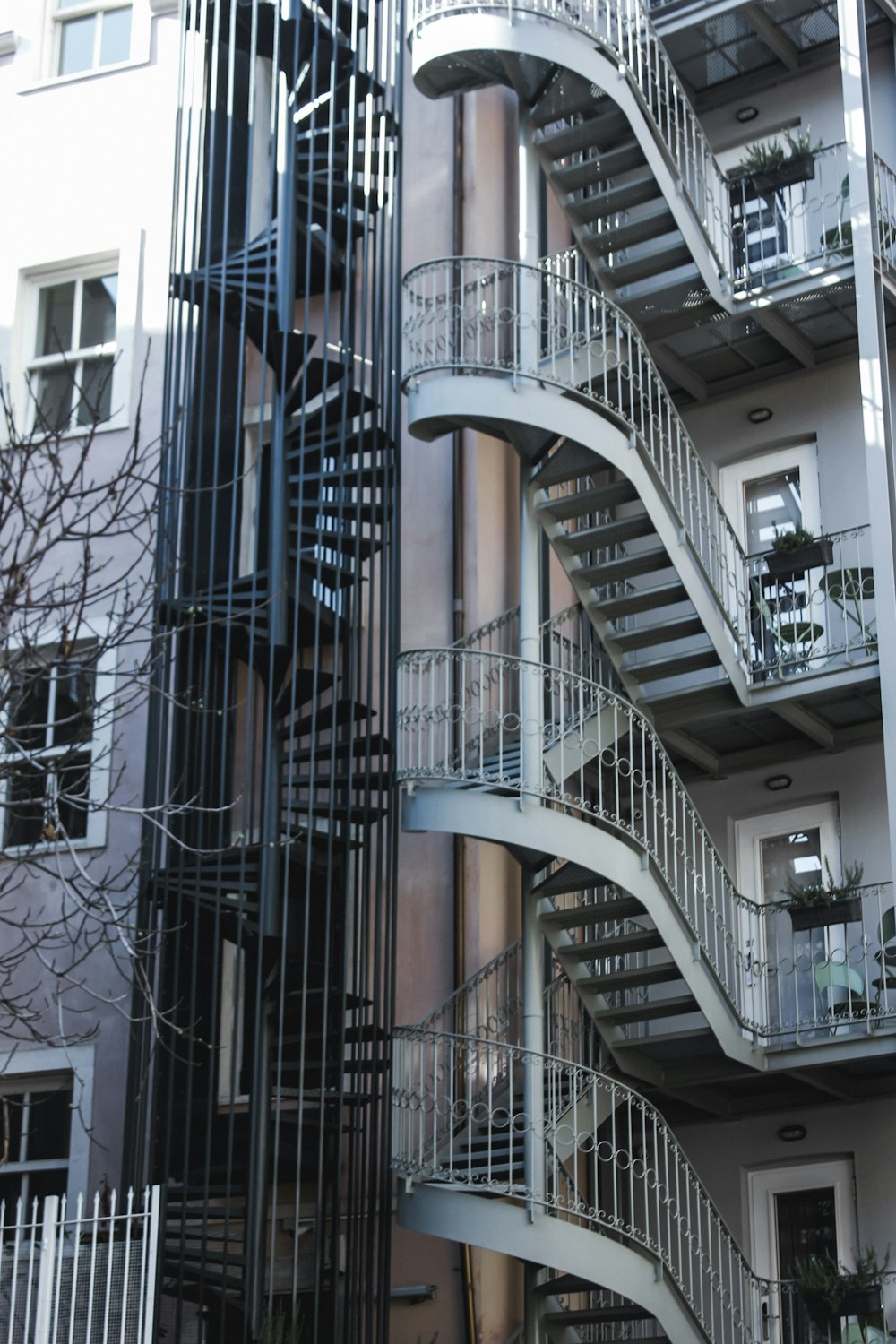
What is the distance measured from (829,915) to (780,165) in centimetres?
590

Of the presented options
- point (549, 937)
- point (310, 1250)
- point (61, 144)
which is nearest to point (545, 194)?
point (61, 144)

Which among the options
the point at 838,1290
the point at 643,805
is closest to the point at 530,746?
the point at 643,805

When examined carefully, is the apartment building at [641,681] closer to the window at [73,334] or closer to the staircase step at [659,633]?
the staircase step at [659,633]

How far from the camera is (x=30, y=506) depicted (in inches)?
545

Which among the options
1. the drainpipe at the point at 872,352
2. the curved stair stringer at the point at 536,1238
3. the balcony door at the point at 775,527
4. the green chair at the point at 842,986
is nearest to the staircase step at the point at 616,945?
the green chair at the point at 842,986

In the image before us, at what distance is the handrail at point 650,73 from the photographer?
13258 mm

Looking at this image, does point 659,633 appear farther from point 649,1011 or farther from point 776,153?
point 776,153

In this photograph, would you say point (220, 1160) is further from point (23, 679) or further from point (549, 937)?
point (23, 679)

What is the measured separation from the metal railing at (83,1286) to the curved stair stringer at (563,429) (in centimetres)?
550

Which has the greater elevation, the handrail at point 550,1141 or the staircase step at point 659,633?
the staircase step at point 659,633

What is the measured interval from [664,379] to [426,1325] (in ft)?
24.8

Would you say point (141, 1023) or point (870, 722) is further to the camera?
point (870, 722)

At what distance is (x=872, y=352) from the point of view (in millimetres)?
13523

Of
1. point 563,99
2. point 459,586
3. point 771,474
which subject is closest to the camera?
point 459,586
